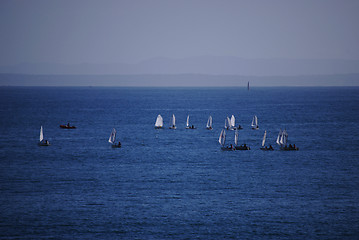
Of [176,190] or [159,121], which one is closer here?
[176,190]

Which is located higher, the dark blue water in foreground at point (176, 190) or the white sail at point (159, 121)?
the white sail at point (159, 121)

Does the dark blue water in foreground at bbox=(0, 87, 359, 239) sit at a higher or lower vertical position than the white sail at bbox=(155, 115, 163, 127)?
lower

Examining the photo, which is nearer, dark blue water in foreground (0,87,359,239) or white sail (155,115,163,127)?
dark blue water in foreground (0,87,359,239)

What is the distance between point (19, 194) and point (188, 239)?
30.5 m

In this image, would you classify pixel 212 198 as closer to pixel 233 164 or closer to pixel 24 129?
pixel 233 164

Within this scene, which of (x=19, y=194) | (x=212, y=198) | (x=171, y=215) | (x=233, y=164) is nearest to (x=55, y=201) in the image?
(x=19, y=194)

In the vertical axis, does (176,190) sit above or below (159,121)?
below

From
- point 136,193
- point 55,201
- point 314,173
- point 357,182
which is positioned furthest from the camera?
point 314,173

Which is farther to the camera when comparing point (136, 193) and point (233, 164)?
point (233, 164)

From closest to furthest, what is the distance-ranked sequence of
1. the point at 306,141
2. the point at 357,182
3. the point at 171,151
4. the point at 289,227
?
the point at 289,227 → the point at 357,182 → the point at 171,151 → the point at 306,141

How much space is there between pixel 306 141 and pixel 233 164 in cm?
3962

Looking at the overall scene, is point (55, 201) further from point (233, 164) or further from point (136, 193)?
point (233, 164)

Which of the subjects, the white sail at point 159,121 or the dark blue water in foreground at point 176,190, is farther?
the white sail at point 159,121

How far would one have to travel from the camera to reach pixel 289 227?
194ft
